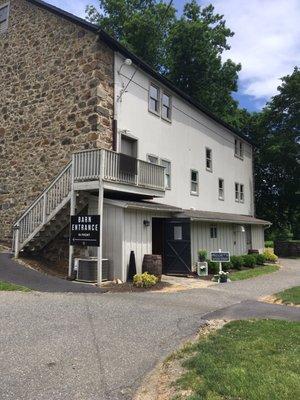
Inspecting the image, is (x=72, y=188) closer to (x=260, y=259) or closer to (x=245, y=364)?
(x=245, y=364)

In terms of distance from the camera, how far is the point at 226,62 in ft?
128

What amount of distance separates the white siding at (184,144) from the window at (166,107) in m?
0.39

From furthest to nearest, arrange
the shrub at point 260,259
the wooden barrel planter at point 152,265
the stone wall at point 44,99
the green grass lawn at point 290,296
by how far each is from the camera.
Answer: the shrub at point 260,259, the stone wall at point 44,99, the wooden barrel planter at point 152,265, the green grass lawn at point 290,296

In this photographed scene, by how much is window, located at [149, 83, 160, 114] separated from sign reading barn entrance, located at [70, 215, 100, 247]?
7.67m

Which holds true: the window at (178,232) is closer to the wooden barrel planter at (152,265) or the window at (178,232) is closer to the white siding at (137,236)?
the white siding at (137,236)

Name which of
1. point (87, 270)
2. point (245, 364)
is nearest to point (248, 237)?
point (87, 270)

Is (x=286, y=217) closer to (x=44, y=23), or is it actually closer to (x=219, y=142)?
(x=219, y=142)

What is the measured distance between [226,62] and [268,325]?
3425 cm

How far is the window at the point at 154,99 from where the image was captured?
20281 millimetres

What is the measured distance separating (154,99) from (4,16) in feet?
27.8

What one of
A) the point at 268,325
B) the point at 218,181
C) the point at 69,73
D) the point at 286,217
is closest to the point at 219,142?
the point at 218,181

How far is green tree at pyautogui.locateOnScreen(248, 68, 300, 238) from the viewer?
3703 cm

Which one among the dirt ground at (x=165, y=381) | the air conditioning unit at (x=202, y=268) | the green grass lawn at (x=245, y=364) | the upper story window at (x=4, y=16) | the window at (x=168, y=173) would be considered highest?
the upper story window at (x=4, y=16)

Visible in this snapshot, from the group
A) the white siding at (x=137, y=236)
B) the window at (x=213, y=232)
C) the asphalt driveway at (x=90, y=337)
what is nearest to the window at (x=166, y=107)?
the window at (x=213, y=232)
